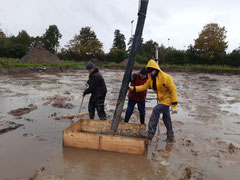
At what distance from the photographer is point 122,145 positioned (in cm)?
383

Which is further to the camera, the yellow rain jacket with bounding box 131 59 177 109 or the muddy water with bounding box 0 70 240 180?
the yellow rain jacket with bounding box 131 59 177 109

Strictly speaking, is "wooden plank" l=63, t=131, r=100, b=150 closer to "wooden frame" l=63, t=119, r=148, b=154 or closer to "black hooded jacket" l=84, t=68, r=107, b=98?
"wooden frame" l=63, t=119, r=148, b=154

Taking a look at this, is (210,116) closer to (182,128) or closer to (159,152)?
(182,128)

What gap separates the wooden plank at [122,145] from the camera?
3787 millimetres

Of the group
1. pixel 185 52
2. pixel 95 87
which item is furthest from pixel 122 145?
pixel 185 52

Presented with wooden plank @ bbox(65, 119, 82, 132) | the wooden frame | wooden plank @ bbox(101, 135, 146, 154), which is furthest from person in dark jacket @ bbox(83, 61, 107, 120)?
wooden plank @ bbox(101, 135, 146, 154)

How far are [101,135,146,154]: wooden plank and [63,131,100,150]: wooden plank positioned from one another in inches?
6.2

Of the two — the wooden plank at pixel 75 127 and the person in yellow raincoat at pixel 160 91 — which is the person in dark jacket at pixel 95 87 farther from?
the person in yellow raincoat at pixel 160 91

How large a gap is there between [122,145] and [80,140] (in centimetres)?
83

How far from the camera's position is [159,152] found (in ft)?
13.5

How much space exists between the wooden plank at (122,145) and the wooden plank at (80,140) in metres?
0.16

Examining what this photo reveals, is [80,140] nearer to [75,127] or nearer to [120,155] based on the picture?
[75,127]

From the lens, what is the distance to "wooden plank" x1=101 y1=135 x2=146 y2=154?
149 inches

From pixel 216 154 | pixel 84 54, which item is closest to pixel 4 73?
pixel 216 154
